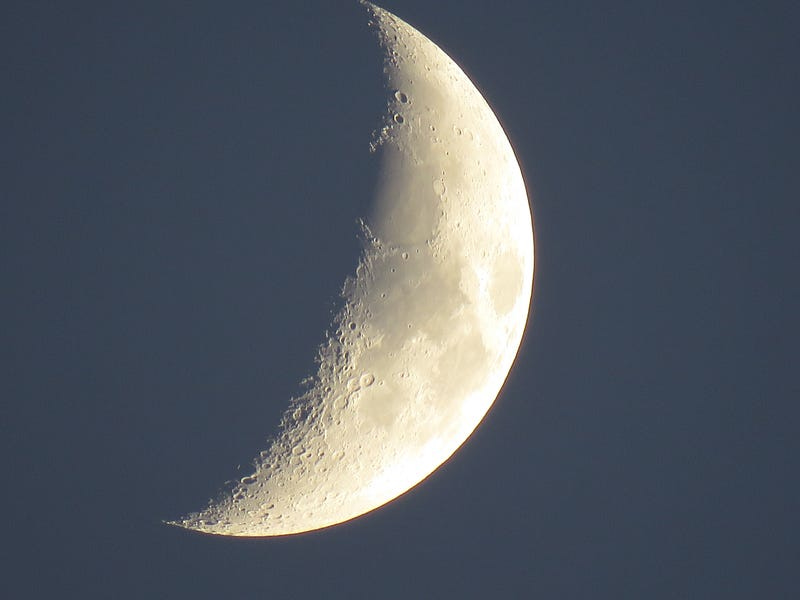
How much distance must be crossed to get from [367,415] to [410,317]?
0.78 metres

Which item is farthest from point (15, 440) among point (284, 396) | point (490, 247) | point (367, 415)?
point (490, 247)

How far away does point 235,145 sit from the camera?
5.12 m

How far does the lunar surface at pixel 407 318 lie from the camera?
18.2 feet

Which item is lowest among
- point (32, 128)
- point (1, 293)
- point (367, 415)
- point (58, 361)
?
point (367, 415)

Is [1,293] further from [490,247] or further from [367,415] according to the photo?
[490,247]

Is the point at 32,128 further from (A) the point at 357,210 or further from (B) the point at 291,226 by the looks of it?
(A) the point at 357,210

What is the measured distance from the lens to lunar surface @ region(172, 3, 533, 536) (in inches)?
219

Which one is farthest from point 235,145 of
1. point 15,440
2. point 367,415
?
point 15,440

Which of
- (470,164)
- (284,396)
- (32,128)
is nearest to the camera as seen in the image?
(32,128)

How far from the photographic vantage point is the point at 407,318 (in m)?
5.66

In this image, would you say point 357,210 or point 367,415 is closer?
point 357,210

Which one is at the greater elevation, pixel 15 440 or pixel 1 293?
pixel 1 293

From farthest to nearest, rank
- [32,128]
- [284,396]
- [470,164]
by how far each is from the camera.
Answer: [470,164], [284,396], [32,128]

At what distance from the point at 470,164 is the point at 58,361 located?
320cm
